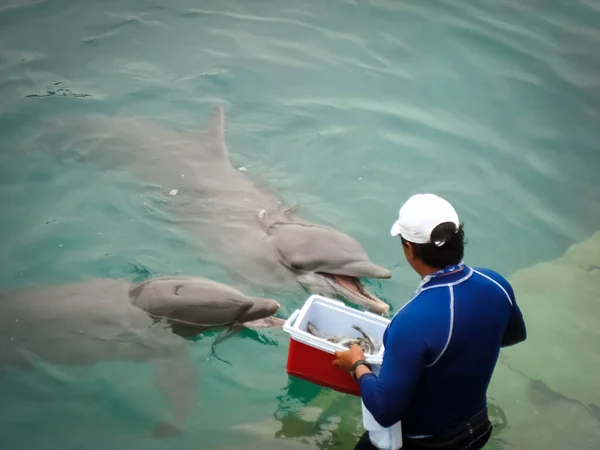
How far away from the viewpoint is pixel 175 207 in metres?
7.67

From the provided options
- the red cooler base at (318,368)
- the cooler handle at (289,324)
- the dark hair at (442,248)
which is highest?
the dark hair at (442,248)

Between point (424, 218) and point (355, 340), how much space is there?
55.3 inches

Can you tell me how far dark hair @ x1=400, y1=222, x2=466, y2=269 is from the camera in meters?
3.51

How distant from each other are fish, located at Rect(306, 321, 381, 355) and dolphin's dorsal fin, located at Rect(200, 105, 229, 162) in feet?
13.2

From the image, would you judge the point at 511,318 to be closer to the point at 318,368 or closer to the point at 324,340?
the point at 324,340

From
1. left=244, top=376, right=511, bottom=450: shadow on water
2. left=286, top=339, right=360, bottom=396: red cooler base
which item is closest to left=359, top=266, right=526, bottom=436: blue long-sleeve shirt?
left=286, top=339, right=360, bottom=396: red cooler base

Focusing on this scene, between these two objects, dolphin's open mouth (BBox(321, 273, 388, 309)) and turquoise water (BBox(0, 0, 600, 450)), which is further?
dolphin's open mouth (BBox(321, 273, 388, 309))

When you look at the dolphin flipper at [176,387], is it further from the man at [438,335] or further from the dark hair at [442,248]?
the dark hair at [442,248]

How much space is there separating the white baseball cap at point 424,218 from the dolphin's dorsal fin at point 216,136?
499cm

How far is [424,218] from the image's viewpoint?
351 centimetres

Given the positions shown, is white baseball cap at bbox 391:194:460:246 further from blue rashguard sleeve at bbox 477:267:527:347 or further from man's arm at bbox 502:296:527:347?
man's arm at bbox 502:296:527:347

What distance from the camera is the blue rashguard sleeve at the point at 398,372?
342 centimetres

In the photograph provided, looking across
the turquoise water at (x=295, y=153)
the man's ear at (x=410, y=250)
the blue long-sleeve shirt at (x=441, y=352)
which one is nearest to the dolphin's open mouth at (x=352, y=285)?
the turquoise water at (x=295, y=153)

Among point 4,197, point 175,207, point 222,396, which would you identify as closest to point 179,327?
point 222,396
